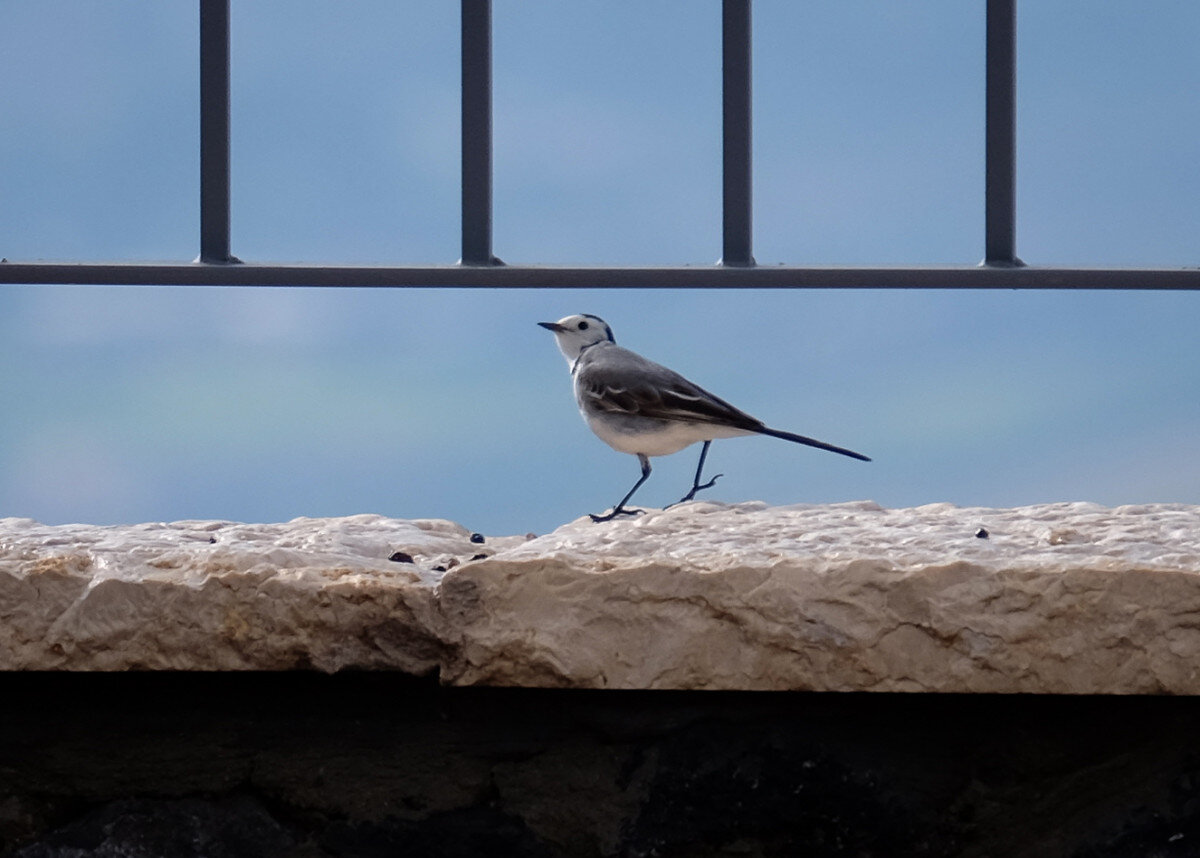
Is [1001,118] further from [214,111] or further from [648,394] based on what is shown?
[214,111]

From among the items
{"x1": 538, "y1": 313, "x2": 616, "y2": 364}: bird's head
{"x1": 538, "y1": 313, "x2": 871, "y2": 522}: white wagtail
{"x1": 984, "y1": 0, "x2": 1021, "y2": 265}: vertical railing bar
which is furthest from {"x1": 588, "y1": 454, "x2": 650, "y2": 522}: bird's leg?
{"x1": 984, "y1": 0, "x2": 1021, "y2": 265}: vertical railing bar

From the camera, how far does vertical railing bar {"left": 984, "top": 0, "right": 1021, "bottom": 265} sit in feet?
7.73

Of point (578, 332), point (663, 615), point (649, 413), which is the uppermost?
point (578, 332)

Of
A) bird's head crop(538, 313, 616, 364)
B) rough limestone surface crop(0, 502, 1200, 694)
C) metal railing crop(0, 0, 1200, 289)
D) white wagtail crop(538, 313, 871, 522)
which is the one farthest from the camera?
Answer: bird's head crop(538, 313, 616, 364)

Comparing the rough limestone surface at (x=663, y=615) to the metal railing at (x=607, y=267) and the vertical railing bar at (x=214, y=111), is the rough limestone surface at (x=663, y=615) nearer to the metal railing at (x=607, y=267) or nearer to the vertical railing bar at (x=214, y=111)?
the metal railing at (x=607, y=267)

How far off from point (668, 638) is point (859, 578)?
25 cm

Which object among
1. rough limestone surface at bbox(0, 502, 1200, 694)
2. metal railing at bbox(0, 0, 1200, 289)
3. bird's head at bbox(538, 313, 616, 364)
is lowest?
rough limestone surface at bbox(0, 502, 1200, 694)

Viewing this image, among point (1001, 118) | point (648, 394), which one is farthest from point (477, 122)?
point (1001, 118)

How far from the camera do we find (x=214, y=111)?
2.35m

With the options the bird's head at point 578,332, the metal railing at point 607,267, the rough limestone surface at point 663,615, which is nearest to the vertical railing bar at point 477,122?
the metal railing at point 607,267

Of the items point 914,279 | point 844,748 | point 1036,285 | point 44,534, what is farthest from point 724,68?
point 44,534

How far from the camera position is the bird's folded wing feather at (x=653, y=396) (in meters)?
2.42

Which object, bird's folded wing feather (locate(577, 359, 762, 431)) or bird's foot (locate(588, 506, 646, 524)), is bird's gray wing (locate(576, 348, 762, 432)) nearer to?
bird's folded wing feather (locate(577, 359, 762, 431))

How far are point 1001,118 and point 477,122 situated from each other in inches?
36.6
